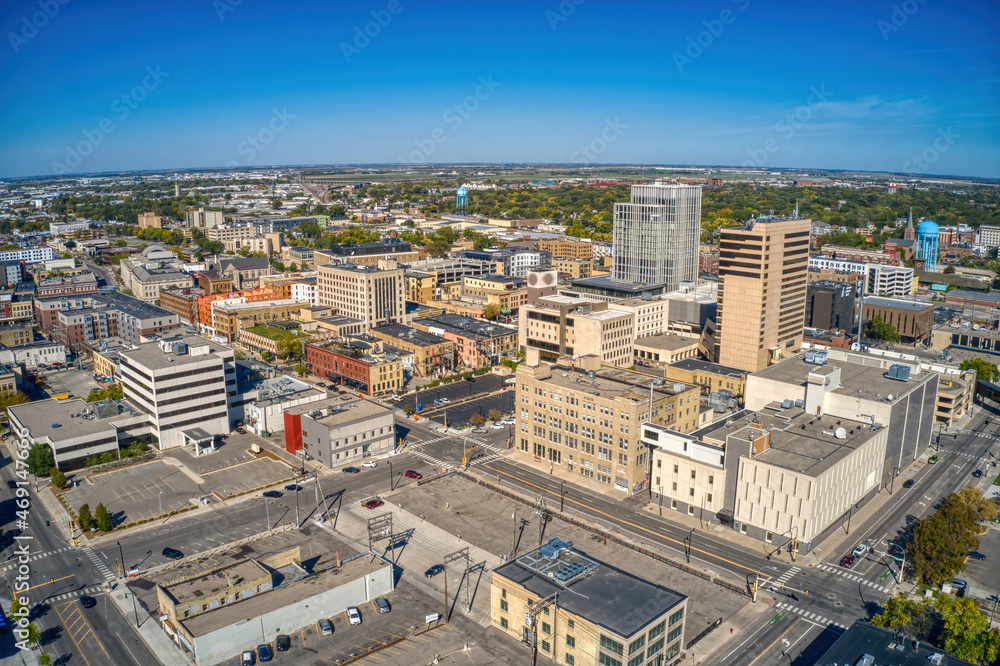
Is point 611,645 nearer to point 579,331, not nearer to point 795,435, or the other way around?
point 795,435

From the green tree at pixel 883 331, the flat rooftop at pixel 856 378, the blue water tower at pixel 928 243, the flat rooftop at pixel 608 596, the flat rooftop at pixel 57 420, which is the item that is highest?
the blue water tower at pixel 928 243

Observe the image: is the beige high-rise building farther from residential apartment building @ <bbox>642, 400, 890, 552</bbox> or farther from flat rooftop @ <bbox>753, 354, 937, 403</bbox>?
residential apartment building @ <bbox>642, 400, 890, 552</bbox>

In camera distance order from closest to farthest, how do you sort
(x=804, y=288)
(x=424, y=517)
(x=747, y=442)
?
1. (x=747, y=442)
2. (x=424, y=517)
3. (x=804, y=288)

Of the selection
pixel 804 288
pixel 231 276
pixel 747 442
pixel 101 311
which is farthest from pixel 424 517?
pixel 231 276

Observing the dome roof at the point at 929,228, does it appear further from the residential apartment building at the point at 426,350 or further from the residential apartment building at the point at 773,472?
the residential apartment building at the point at 426,350

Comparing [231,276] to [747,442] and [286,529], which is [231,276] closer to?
[286,529]

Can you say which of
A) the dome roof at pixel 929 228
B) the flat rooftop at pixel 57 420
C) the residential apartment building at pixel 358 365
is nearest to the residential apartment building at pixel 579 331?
the residential apartment building at pixel 358 365
